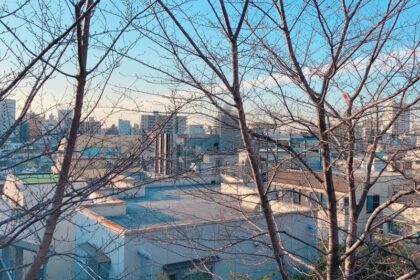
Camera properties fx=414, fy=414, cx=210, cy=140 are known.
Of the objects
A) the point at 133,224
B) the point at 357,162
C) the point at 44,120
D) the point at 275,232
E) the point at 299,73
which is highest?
the point at 299,73

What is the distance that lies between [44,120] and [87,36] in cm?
75

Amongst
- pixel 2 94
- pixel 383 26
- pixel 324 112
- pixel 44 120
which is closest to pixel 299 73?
pixel 324 112

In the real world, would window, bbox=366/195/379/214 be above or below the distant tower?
below

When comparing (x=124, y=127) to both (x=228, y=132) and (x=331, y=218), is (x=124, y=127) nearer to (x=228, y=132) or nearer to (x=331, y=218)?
(x=228, y=132)

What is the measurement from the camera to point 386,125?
3.84 metres

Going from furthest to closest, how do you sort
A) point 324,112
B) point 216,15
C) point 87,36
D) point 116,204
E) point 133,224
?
point 116,204, point 133,224, point 324,112, point 216,15, point 87,36

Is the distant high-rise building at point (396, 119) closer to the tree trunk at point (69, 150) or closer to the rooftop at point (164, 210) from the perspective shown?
the tree trunk at point (69, 150)

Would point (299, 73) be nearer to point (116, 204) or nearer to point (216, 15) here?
point (216, 15)

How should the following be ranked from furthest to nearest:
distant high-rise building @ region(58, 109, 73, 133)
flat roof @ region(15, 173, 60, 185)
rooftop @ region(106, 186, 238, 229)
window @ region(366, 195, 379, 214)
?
1. window @ region(366, 195, 379, 214)
2. rooftop @ region(106, 186, 238, 229)
3. flat roof @ region(15, 173, 60, 185)
4. distant high-rise building @ region(58, 109, 73, 133)

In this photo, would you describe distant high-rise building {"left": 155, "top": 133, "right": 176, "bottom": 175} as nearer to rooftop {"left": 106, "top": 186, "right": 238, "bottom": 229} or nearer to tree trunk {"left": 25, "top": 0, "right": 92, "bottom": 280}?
tree trunk {"left": 25, "top": 0, "right": 92, "bottom": 280}

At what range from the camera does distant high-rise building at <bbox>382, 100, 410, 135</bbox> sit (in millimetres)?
3410

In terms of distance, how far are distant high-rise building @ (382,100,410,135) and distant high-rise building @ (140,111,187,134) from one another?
5.51 feet

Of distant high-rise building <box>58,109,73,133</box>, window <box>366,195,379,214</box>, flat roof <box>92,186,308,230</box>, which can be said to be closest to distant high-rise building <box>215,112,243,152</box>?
distant high-rise building <box>58,109,73,133</box>

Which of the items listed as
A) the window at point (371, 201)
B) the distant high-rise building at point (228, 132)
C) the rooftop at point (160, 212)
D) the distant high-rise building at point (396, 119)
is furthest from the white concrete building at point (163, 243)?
the window at point (371, 201)
